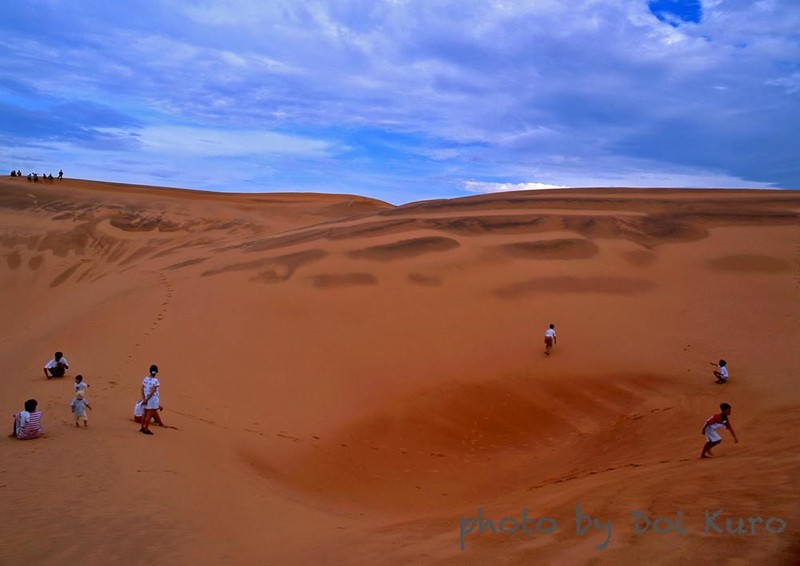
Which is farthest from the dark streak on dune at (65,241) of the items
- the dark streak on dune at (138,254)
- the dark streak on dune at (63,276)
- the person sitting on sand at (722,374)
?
Answer: the person sitting on sand at (722,374)

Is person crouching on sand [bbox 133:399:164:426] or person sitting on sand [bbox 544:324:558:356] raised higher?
person sitting on sand [bbox 544:324:558:356]

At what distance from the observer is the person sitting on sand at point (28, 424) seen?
9.34 meters

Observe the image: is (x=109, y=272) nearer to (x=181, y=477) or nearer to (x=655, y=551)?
(x=181, y=477)

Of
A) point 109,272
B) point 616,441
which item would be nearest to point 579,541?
point 616,441

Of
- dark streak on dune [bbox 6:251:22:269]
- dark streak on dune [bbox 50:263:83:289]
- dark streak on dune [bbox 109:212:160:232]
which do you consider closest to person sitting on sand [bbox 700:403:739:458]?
dark streak on dune [bbox 50:263:83:289]

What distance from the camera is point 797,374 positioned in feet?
40.4

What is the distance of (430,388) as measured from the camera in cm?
1341

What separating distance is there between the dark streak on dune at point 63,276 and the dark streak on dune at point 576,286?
21.4 m

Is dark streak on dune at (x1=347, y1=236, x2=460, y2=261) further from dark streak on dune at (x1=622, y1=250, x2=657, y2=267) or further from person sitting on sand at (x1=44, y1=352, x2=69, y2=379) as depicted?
person sitting on sand at (x1=44, y1=352, x2=69, y2=379)

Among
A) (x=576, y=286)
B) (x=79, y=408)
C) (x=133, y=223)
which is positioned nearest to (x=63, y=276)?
(x=133, y=223)

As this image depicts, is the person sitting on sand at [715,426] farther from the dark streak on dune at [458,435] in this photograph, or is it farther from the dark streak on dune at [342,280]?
the dark streak on dune at [342,280]

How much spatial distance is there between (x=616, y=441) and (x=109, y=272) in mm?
25185

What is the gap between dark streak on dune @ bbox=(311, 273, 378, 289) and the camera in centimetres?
1889

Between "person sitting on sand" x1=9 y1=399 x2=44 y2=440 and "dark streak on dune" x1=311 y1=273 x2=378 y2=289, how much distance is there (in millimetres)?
10107
